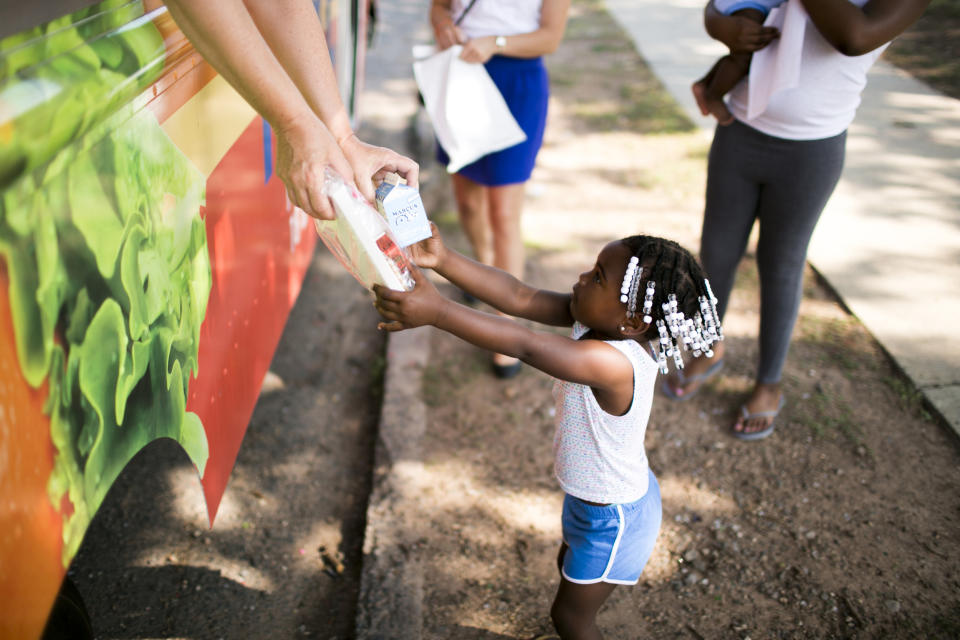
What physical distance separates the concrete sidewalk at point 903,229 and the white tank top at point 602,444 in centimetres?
179

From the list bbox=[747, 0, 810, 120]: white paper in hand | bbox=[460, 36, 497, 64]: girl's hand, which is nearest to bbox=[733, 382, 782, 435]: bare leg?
bbox=[747, 0, 810, 120]: white paper in hand

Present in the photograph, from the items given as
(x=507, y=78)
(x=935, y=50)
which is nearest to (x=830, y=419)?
(x=507, y=78)

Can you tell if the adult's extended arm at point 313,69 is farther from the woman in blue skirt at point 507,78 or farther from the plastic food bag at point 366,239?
the woman in blue skirt at point 507,78

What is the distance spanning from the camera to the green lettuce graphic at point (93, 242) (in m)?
1.03

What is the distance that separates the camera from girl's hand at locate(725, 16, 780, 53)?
240cm

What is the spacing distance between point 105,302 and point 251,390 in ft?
3.22

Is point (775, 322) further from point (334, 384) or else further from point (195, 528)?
point (195, 528)

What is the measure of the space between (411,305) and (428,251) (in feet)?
1.09

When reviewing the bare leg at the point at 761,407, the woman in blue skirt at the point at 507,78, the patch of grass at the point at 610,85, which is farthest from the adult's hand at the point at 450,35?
the patch of grass at the point at 610,85

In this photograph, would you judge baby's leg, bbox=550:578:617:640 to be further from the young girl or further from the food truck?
the food truck

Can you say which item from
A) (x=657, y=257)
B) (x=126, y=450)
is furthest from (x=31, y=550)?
(x=657, y=257)

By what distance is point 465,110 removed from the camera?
290 cm

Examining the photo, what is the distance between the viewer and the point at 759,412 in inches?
117

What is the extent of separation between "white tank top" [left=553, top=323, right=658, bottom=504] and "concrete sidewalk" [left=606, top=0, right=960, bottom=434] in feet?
5.86
